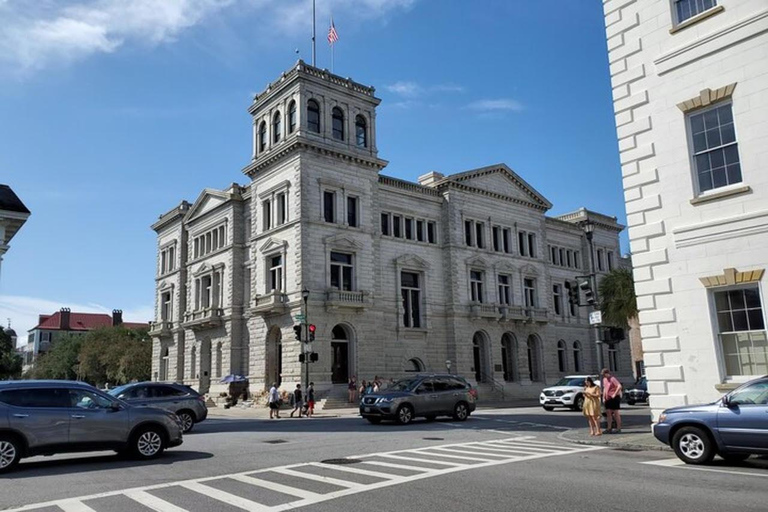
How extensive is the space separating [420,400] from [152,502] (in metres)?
15.6

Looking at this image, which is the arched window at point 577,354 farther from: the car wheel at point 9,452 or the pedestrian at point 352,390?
the car wheel at point 9,452

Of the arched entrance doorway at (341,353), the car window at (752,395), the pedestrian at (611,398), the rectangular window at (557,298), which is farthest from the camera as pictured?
the rectangular window at (557,298)

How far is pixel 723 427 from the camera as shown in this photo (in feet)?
36.6

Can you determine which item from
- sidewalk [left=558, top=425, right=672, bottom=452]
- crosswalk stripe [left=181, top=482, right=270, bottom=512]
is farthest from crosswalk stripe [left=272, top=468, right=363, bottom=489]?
sidewalk [left=558, top=425, right=672, bottom=452]

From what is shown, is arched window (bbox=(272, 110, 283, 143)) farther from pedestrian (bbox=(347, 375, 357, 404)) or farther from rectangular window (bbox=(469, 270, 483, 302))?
rectangular window (bbox=(469, 270, 483, 302))

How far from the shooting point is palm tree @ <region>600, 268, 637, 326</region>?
37.5 m

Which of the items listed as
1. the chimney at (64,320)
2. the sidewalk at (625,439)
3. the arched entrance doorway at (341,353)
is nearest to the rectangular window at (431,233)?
the arched entrance doorway at (341,353)

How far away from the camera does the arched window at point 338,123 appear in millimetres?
A: 42719

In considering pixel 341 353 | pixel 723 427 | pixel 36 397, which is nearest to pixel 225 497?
pixel 36 397

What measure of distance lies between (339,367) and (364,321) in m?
3.44

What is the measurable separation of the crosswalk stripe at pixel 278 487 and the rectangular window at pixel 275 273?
30.1 metres

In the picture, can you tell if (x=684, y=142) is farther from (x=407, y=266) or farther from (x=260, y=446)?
(x=407, y=266)

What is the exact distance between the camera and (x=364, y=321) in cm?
4091

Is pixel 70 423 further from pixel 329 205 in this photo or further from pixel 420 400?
pixel 329 205
